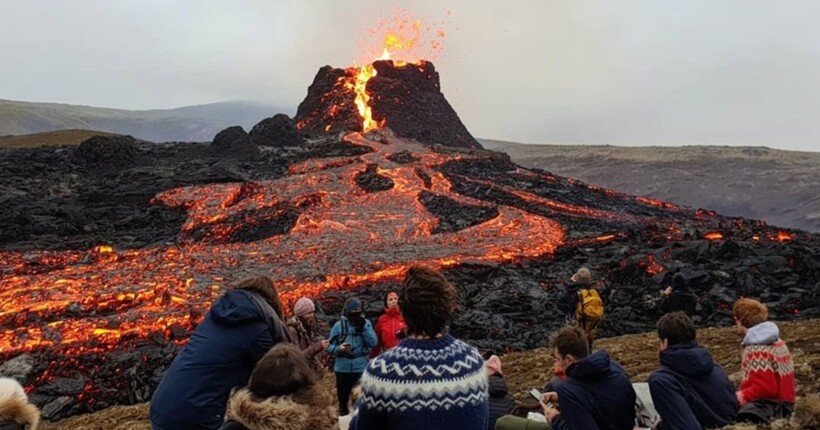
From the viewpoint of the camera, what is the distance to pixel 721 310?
1903 cm

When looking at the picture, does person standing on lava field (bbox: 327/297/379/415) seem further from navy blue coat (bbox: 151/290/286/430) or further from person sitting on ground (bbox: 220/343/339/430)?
person sitting on ground (bbox: 220/343/339/430)

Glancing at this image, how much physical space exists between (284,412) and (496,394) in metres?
2.71

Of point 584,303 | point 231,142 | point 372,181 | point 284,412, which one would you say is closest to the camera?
point 284,412

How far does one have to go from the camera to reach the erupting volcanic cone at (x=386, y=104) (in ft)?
209

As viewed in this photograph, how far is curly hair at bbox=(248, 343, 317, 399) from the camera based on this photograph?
146 inches

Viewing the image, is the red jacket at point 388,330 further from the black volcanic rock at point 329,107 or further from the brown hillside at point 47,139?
the brown hillside at point 47,139

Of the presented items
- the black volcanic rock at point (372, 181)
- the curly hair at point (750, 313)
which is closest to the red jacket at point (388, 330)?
the curly hair at point (750, 313)

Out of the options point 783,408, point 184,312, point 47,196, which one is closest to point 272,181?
point 47,196

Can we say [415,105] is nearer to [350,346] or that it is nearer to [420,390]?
[350,346]

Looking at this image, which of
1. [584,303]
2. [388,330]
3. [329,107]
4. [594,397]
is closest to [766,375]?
[594,397]

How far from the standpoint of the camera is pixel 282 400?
12.0 feet

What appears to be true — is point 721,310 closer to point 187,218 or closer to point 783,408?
point 783,408

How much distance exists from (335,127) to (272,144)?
11.9 m

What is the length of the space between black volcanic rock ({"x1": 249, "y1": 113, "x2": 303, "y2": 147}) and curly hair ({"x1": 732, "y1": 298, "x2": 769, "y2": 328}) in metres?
48.6
